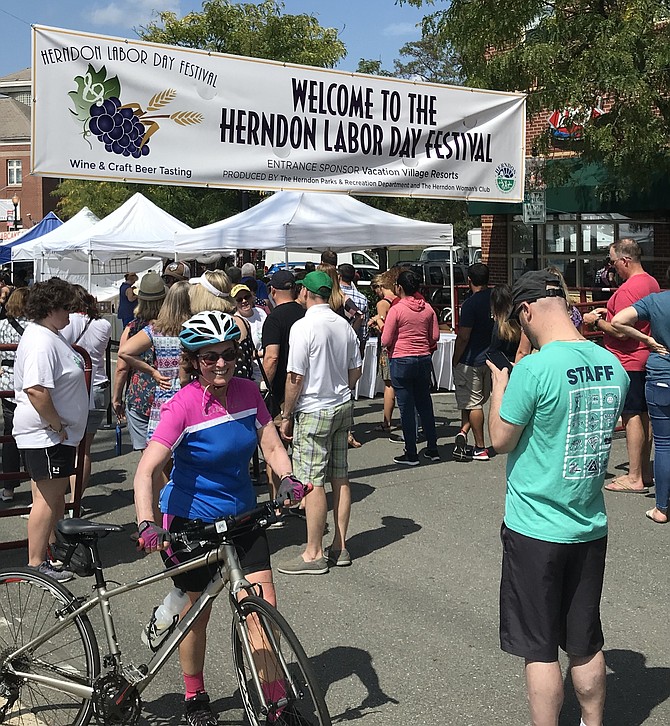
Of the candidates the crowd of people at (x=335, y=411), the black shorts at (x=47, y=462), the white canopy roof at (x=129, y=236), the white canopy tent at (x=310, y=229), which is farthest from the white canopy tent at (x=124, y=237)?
the black shorts at (x=47, y=462)

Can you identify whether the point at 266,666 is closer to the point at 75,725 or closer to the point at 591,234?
the point at 75,725

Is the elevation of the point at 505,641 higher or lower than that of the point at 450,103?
lower

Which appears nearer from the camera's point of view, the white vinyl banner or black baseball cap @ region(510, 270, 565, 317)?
black baseball cap @ region(510, 270, 565, 317)

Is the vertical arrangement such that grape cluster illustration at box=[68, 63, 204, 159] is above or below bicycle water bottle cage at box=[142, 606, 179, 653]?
above

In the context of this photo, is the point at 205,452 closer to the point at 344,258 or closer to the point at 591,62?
the point at 591,62

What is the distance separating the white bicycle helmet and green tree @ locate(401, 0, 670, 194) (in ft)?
42.5

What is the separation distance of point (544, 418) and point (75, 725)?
2.21 m

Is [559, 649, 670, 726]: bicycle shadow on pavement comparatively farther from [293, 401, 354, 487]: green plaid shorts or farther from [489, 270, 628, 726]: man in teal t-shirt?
[293, 401, 354, 487]: green plaid shorts

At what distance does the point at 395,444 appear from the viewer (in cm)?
1053

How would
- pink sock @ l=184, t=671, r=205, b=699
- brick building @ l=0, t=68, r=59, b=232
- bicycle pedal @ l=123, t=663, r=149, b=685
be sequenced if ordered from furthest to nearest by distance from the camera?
brick building @ l=0, t=68, r=59, b=232 < pink sock @ l=184, t=671, r=205, b=699 < bicycle pedal @ l=123, t=663, r=149, b=685

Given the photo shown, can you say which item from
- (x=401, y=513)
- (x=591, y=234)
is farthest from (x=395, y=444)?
(x=591, y=234)

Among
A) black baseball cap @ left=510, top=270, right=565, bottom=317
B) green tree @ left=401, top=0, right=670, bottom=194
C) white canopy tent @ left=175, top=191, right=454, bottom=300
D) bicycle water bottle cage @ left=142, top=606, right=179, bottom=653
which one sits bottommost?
bicycle water bottle cage @ left=142, top=606, right=179, bottom=653

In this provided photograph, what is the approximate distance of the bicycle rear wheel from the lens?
3.88 meters

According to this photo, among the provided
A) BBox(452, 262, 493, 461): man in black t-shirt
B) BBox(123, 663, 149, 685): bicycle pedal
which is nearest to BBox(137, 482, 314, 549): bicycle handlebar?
BBox(123, 663, 149, 685): bicycle pedal
